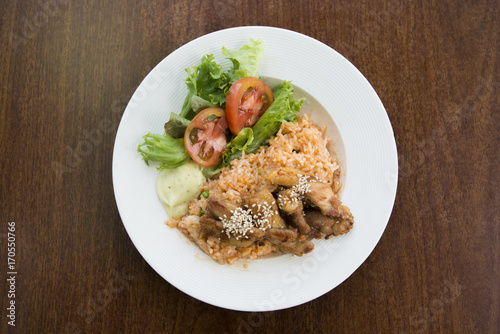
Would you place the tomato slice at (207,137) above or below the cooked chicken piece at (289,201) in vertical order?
above

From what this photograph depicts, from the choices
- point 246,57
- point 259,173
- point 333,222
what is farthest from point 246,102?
point 333,222

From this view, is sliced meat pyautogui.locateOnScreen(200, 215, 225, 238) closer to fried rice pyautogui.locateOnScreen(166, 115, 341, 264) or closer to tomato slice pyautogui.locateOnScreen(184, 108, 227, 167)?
fried rice pyautogui.locateOnScreen(166, 115, 341, 264)

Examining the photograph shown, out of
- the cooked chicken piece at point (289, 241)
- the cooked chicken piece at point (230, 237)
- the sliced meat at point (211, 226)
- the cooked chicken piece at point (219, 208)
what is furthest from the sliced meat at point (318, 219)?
the sliced meat at point (211, 226)

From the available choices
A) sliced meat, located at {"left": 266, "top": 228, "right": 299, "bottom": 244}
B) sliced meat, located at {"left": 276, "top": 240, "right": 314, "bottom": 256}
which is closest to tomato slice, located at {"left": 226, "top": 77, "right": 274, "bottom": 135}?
sliced meat, located at {"left": 266, "top": 228, "right": 299, "bottom": 244}

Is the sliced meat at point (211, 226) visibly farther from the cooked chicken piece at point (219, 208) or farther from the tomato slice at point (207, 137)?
the tomato slice at point (207, 137)

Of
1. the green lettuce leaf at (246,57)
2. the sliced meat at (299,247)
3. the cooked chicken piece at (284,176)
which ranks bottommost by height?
the sliced meat at (299,247)

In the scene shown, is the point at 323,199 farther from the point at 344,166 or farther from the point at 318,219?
the point at 344,166

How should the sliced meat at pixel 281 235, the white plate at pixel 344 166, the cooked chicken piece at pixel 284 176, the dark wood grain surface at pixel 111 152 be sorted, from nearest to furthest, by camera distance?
the sliced meat at pixel 281 235
the cooked chicken piece at pixel 284 176
the white plate at pixel 344 166
the dark wood grain surface at pixel 111 152
